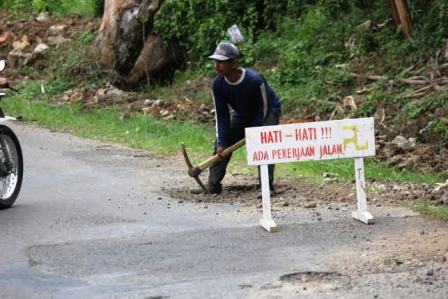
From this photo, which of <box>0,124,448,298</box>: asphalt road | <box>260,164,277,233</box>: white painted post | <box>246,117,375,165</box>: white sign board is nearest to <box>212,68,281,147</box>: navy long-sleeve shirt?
<box>0,124,448,298</box>: asphalt road

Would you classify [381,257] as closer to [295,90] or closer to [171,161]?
[171,161]

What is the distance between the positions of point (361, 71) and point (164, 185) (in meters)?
7.12

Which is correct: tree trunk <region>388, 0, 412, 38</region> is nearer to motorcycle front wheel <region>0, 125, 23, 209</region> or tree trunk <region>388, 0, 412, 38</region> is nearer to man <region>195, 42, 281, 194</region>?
man <region>195, 42, 281, 194</region>

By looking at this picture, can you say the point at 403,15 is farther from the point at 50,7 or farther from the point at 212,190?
the point at 50,7

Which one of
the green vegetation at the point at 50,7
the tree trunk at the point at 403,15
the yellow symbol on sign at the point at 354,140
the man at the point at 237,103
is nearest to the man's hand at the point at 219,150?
the man at the point at 237,103

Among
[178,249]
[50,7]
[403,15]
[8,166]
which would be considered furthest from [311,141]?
[50,7]

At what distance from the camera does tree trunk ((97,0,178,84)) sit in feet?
68.4

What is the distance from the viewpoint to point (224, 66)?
941 centimetres

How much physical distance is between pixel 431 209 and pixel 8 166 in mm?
4154

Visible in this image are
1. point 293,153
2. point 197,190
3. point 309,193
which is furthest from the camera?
point 197,190

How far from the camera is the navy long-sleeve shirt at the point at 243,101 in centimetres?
968

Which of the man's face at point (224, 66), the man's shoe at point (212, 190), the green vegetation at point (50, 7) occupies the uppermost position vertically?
the man's face at point (224, 66)

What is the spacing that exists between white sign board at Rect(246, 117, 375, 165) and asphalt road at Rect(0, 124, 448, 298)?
604 millimetres

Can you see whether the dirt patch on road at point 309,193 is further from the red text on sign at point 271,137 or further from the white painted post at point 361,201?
the red text on sign at point 271,137
